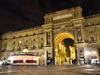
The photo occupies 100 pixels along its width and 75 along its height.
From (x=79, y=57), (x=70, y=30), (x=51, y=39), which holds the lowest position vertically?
(x=79, y=57)

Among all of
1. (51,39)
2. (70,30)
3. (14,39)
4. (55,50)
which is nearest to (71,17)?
(70,30)

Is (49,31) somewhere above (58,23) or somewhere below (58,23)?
below

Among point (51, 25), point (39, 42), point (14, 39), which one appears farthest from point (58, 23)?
point (14, 39)

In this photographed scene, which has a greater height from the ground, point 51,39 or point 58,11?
point 58,11

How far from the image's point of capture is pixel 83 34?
39594 millimetres

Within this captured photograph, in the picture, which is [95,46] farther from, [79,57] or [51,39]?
[51,39]

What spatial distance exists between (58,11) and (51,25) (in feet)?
21.6

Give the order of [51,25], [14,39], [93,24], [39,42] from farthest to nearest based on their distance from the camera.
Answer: [14,39] < [39,42] < [51,25] < [93,24]

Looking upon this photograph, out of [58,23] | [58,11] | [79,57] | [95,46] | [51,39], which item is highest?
[58,11]

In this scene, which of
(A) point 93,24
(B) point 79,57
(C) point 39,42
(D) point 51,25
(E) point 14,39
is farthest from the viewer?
(E) point 14,39

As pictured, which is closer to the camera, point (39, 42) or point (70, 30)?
point (70, 30)

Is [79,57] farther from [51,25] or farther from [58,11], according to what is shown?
[58,11]

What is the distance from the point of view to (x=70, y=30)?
4262cm

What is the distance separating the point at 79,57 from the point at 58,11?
20349 mm
